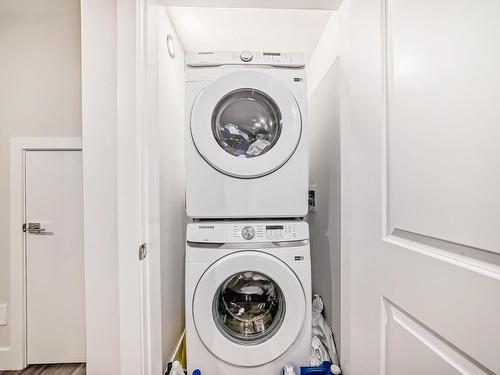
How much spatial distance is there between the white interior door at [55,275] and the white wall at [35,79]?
5.7 inches

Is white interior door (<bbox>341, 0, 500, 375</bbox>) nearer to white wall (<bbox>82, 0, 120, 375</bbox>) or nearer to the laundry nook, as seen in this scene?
the laundry nook

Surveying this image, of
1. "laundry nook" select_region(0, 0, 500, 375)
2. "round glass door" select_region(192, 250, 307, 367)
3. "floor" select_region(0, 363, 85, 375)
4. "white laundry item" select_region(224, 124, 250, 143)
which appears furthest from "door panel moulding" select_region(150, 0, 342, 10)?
"floor" select_region(0, 363, 85, 375)

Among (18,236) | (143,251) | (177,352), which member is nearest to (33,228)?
(18,236)

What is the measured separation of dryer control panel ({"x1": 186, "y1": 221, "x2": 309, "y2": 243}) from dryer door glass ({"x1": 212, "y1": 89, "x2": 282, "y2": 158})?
1.28ft

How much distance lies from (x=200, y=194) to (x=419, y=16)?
3.66 feet

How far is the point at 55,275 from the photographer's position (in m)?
1.74

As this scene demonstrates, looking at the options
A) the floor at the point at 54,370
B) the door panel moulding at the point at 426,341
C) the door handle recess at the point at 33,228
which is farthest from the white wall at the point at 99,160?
the door panel moulding at the point at 426,341

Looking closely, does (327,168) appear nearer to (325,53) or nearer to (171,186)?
(325,53)

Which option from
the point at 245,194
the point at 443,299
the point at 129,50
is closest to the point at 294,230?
the point at 245,194

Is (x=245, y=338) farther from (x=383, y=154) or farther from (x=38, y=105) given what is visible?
(x=38, y=105)

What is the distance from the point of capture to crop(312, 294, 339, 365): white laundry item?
1519 mm

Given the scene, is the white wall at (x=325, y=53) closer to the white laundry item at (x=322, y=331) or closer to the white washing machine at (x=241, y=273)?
the white washing machine at (x=241, y=273)

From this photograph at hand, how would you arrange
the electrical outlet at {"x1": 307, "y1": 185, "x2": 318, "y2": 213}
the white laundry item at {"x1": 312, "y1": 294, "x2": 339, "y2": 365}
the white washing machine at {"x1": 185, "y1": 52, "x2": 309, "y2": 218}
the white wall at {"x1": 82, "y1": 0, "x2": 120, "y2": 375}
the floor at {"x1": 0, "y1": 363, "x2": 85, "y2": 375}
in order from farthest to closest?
the electrical outlet at {"x1": 307, "y1": 185, "x2": 318, "y2": 213} → the floor at {"x1": 0, "y1": 363, "x2": 85, "y2": 375} → the white laundry item at {"x1": 312, "y1": 294, "x2": 339, "y2": 365} → the white washing machine at {"x1": 185, "y1": 52, "x2": 309, "y2": 218} → the white wall at {"x1": 82, "y1": 0, "x2": 120, "y2": 375}

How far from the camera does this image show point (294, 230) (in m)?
1.41
